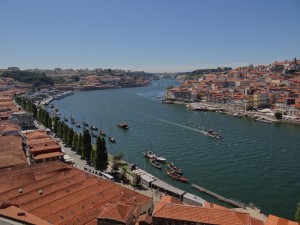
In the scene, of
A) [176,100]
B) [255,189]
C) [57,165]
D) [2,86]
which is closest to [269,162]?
[255,189]

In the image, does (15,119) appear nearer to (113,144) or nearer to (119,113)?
(113,144)

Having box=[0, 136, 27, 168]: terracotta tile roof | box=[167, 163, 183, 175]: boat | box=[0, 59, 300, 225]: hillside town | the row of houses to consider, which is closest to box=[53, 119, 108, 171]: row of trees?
box=[0, 59, 300, 225]: hillside town

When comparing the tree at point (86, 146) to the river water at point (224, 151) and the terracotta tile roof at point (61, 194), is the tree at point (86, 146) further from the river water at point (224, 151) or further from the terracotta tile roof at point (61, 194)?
the terracotta tile roof at point (61, 194)

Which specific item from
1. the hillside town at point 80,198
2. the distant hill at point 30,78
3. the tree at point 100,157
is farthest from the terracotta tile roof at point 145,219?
the distant hill at point 30,78

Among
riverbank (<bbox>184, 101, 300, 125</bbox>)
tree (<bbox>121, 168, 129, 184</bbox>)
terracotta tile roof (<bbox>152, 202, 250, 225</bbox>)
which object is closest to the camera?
terracotta tile roof (<bbox>152, 202, 250, 225</bbox>)

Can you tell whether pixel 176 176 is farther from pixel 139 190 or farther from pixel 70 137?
pixel 70 137

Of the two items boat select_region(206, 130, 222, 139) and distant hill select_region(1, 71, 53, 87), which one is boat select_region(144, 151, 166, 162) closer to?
boat select_region(206, 130, 222, 139)

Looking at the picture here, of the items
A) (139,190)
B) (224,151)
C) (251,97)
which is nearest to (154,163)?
(139,190)
